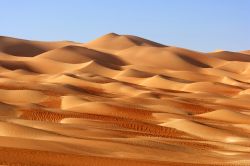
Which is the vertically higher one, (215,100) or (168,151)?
(215,100)

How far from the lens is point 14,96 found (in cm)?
3228

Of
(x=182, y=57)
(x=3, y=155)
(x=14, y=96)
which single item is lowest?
(x=3, y=155)

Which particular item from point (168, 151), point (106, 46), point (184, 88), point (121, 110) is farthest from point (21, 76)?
point (106, 46)

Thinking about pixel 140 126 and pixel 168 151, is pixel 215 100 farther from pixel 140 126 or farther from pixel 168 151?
pixel 168 151

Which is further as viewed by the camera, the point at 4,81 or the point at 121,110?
the point at 4,81

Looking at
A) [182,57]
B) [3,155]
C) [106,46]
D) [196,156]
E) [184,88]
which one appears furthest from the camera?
[106,46]

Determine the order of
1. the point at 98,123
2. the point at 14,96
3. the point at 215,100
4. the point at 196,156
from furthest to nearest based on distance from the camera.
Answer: the point at 215,100 < the point at 14,96 < the point at 98,123 < the point at 196,156

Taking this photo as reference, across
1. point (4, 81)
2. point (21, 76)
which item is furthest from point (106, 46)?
point (4, 81)

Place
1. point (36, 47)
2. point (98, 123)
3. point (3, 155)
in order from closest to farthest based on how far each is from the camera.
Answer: point (3, 155) → point (98, 123) → point (36, 47)

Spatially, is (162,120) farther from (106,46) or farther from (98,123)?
(106,46)

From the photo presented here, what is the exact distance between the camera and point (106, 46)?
386 ft

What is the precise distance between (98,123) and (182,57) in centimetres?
7890

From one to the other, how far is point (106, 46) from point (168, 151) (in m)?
103

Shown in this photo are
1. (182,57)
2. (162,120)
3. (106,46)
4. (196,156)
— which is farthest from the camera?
(106,46)
